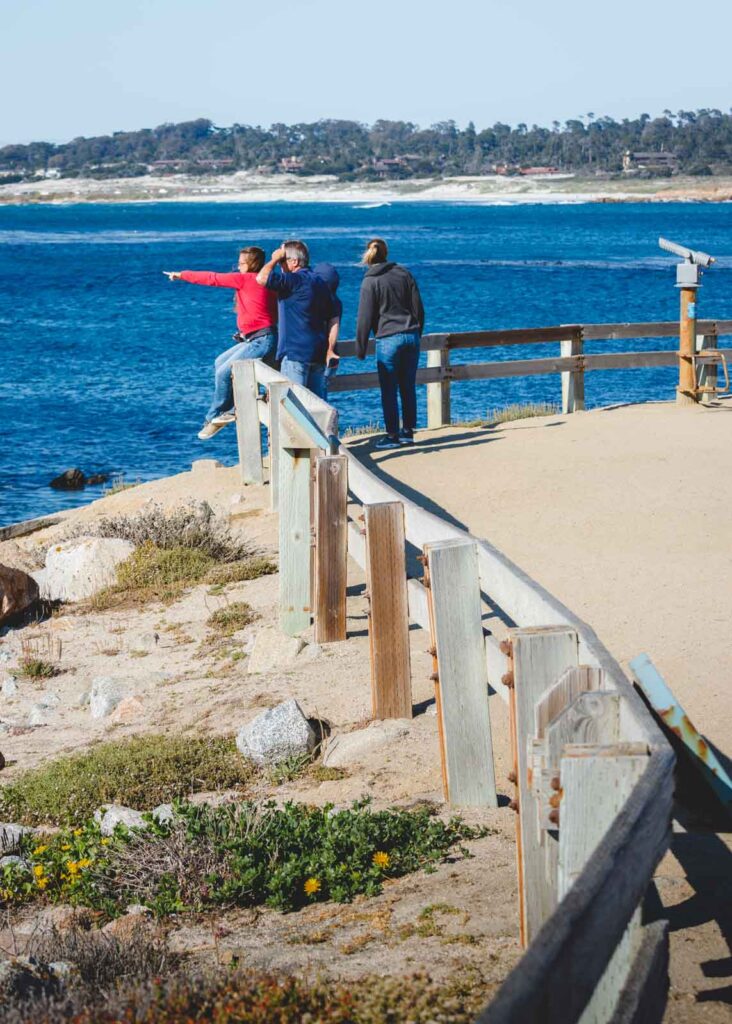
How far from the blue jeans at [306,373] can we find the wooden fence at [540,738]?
3.82m

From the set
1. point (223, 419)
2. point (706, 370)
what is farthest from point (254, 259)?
point (706, 370)

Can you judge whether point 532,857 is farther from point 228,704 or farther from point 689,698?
point 228,704

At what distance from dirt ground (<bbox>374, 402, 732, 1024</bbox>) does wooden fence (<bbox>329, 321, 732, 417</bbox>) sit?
19.8 inches

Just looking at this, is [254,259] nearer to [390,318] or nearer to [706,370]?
[390,318]

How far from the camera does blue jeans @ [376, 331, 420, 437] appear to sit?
450 inches

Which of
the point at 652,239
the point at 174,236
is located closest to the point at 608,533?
the point at 652,239

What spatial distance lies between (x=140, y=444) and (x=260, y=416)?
37.2 feet

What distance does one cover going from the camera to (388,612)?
5.78m

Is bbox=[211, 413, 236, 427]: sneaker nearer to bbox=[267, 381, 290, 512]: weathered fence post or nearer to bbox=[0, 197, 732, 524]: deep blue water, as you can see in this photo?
bbox=[267, 381, 290, 512]: weathered fence post

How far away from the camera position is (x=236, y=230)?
12975 cm

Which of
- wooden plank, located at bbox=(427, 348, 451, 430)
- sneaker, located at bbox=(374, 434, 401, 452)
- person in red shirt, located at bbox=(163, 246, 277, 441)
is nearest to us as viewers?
person in red shirt, located at bbox=(163, 246, 277, 441)

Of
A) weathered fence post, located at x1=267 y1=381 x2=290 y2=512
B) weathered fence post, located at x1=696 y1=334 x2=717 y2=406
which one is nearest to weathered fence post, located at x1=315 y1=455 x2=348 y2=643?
weathered fence post, located at x1=267 y1=381 x2=290 y2=512

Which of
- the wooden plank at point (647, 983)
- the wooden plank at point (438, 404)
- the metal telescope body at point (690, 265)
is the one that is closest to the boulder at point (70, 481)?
the wooden plank at point (438, 404)

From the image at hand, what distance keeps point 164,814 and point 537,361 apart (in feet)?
31.2
